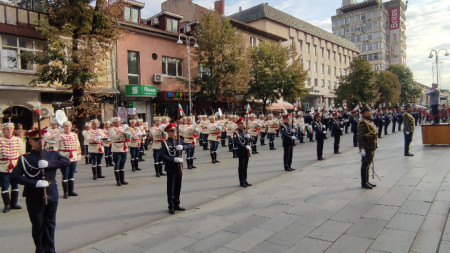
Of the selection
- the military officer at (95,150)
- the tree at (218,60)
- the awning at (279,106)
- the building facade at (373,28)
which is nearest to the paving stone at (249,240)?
the military officer at (95,150)

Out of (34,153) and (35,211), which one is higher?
(34,153)

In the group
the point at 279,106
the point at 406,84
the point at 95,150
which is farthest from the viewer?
the point at 406,84

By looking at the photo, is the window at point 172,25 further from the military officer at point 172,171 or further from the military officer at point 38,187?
the military officer at point 38,187

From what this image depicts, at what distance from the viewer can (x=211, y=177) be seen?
10.4 metres

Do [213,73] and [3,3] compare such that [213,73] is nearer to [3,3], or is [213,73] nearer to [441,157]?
[3,3]

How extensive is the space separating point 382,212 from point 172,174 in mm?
4531

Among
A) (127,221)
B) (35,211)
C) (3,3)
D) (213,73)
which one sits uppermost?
(3,3)

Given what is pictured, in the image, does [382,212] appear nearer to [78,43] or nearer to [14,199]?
[14,199]

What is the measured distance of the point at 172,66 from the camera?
2795 cm

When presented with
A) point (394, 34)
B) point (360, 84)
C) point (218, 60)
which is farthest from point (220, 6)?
point (394, 34)

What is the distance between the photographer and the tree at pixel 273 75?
31.3 m

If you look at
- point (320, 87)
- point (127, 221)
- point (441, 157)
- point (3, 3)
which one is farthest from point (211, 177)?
point (320, 87)

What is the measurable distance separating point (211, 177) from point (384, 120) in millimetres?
18907

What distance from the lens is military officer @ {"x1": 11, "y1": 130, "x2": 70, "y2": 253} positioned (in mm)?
4445
